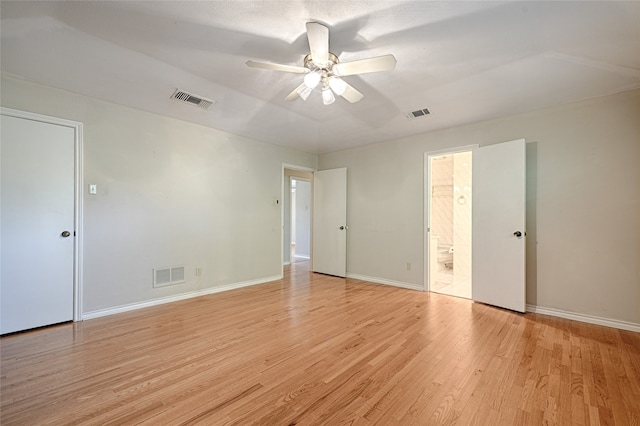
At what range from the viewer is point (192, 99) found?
10.5ft

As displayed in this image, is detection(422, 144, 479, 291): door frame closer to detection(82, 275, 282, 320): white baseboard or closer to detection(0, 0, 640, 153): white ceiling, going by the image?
detection(0, 0, 640, 153): white ceiling

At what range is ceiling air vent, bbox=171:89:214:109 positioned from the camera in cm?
305

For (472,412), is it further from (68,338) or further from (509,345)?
(68,338)

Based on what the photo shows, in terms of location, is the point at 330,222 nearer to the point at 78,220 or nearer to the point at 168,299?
the point at 168,299

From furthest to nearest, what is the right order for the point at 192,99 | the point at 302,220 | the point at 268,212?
1. the point at 302,220
2. the point at 268,212
3. the point at 192,99

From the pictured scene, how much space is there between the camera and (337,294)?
4109mm

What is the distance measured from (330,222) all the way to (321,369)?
359 centimetres

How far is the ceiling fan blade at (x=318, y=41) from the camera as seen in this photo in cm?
179

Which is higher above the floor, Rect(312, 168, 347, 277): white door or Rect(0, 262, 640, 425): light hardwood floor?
Rect(312, 168, 347, 277): white door

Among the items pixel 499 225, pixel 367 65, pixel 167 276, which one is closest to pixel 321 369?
pixel 367 65

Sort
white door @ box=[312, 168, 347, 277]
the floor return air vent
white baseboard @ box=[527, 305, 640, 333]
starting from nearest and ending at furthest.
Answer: white baseboard @ box=[527, 305, 640, 333], the floor return air vent, white door @ box=[312, 168, 347, 277]

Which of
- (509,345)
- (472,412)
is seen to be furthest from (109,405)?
(509,345)

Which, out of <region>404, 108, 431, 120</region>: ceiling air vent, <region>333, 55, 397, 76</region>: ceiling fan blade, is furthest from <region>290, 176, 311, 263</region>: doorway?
<region>333, 55, 397, 76</region>: ceiling fan blade

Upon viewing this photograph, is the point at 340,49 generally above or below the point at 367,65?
above
